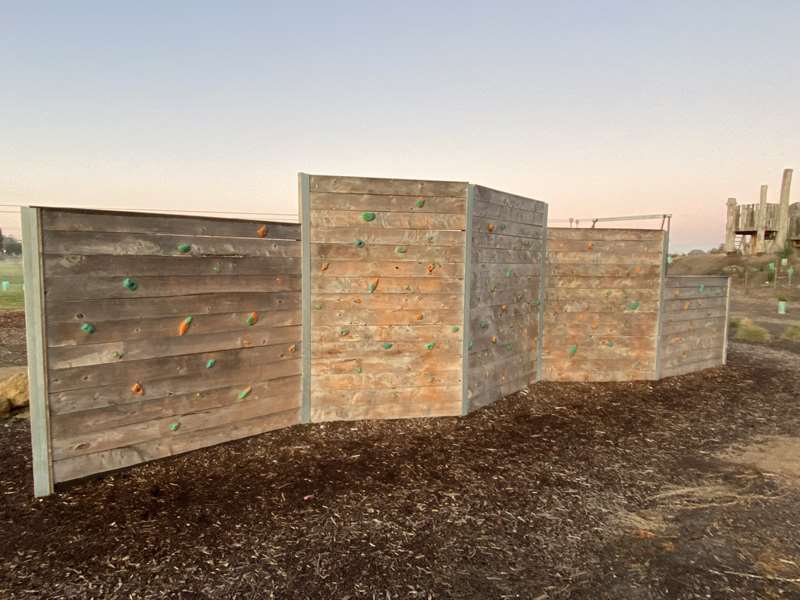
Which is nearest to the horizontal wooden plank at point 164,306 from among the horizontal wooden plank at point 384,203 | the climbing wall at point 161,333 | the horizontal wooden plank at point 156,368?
the climbing wall at point 161,333

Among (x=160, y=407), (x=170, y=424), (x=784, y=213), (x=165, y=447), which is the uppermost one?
(x=784, y=213)

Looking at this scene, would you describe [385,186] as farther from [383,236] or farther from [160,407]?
[160,407]

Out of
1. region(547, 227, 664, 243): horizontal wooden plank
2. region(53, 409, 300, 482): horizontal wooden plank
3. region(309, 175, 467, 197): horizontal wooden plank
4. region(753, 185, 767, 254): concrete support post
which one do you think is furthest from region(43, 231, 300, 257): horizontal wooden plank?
region(753, 185, 767, 254): concrete support post

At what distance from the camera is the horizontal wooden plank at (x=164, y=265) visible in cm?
388

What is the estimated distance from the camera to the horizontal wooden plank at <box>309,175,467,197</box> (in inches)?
211

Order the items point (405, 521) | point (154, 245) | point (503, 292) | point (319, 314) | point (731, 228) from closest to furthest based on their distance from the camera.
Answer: point (405, 521) < point (154, 245) < point (319, 314) < point (503, 292) < point (731, 228)

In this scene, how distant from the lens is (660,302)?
793 centimetres

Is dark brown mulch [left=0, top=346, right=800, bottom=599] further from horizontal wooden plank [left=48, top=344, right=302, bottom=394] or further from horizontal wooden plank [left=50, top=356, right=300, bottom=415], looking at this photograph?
horizontal wooden plank [left=48, top=344, right=302, bottom=394]

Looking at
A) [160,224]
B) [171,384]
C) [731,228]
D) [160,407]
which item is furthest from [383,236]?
[731,228]

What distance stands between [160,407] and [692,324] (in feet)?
28.9

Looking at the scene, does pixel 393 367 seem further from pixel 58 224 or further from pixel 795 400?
pixel 795 400

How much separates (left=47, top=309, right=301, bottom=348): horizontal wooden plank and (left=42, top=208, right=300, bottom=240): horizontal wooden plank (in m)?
0.81

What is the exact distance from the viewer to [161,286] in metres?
4.38

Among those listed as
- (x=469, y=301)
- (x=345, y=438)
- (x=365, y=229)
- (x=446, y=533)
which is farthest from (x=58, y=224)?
(x=469, y=301)
